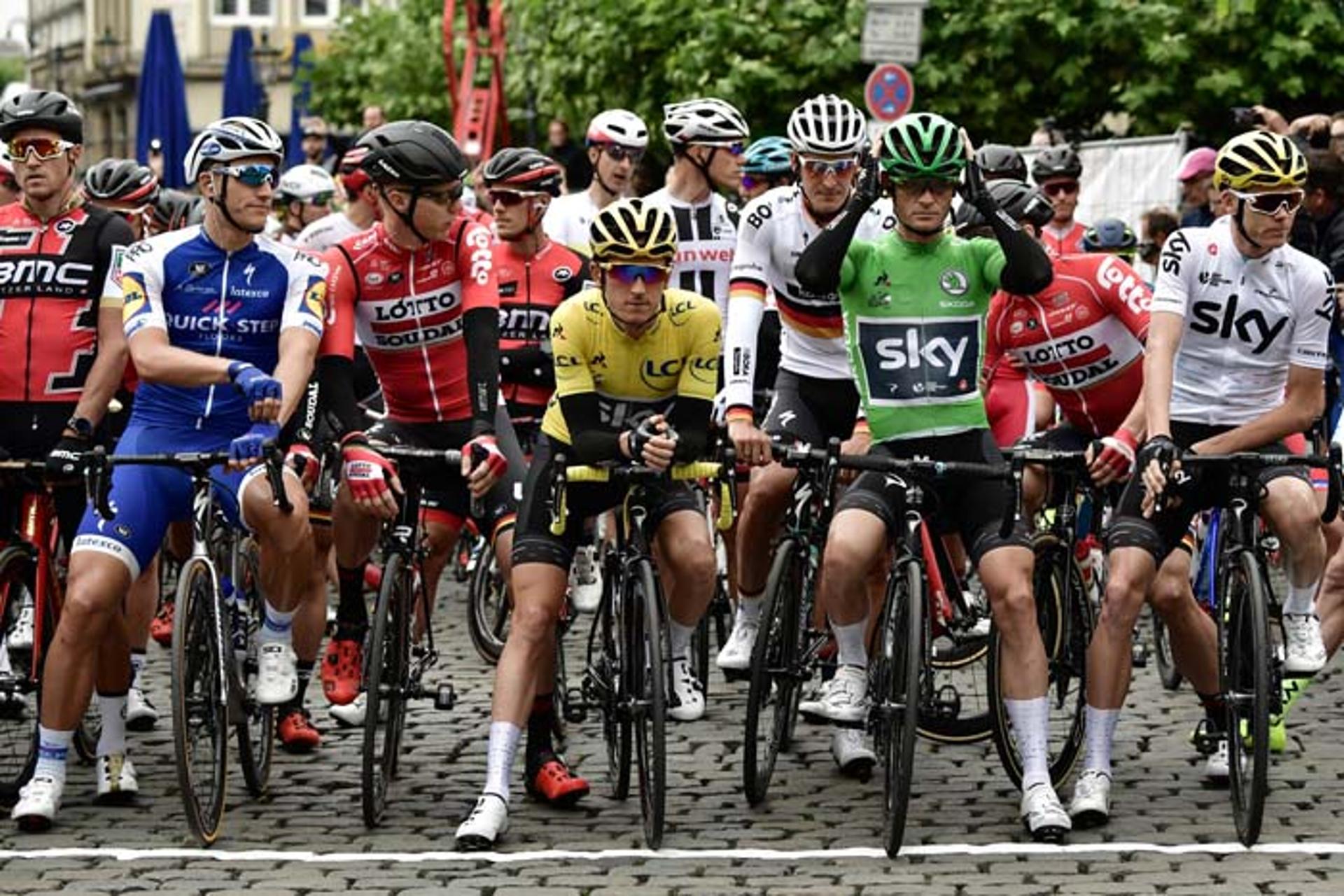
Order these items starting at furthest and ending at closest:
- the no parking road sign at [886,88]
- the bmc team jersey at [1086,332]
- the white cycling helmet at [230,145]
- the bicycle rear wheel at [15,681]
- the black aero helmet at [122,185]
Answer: the no parking road sign at [886,88] < the black aero helmet at [122,185] < the bmc team jersey at [1086,332] < the bicycle rear wheel at [15,681] < the white cycling helmet at [230,145]

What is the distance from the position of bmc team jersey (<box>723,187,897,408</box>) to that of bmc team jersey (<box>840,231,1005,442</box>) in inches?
57.5

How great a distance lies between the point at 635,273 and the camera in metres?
9.34

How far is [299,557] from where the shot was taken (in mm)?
9891

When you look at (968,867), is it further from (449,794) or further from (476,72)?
(476,72)

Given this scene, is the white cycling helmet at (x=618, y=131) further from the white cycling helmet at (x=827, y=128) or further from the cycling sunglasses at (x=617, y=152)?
the white cycling helmet at (x=827, y=128)

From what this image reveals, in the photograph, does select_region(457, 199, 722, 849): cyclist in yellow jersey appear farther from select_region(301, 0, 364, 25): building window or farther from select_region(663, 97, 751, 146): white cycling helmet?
select_region(301, 0, 364, 25): building window

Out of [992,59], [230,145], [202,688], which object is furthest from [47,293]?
[992,59]

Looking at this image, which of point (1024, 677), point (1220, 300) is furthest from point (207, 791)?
point (1220, 300)

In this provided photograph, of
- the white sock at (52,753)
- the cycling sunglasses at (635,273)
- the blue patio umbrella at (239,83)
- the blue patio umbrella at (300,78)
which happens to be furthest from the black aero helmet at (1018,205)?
the blue patio umbrella at (300,78)

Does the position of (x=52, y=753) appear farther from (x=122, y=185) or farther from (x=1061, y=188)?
(x=1061, y=188)

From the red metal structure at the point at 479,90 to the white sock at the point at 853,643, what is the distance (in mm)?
24538

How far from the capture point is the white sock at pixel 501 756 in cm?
905

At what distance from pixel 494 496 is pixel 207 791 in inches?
59.9

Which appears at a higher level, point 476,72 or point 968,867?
point 476,72
